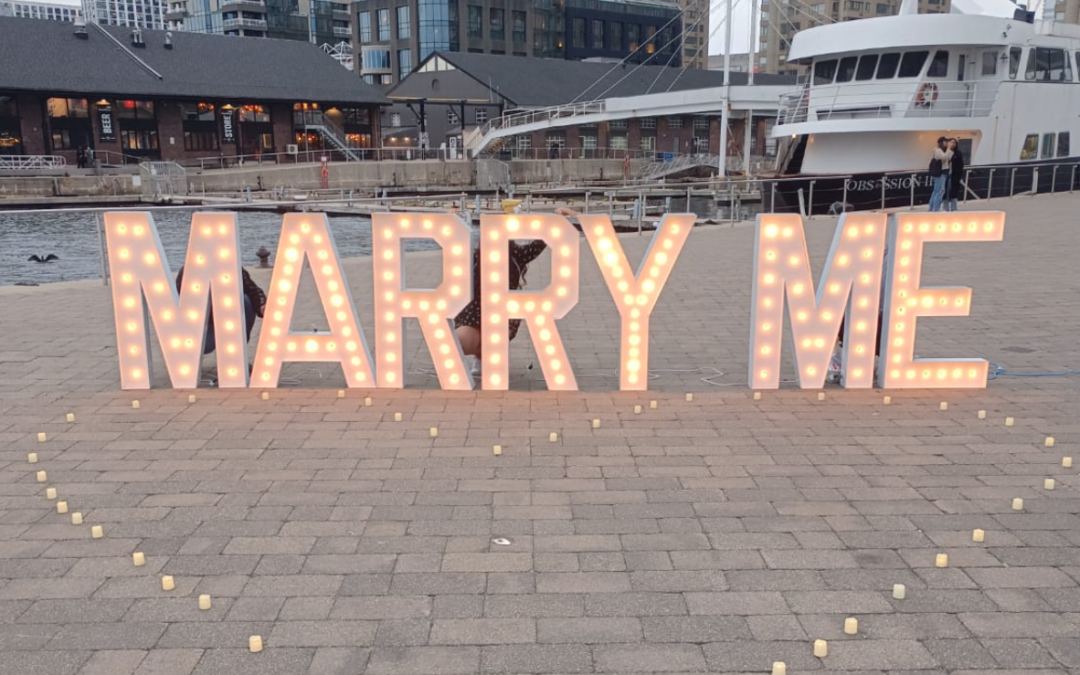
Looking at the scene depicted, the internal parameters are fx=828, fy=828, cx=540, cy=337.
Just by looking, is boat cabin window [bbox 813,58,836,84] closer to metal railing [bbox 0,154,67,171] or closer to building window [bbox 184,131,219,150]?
metal railing [bbox 0,154,67,171]

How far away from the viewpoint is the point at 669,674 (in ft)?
10.6

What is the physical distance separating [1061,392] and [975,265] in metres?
7.36

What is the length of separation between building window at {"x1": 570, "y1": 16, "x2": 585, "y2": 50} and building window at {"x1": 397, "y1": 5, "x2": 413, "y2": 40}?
19.7 m

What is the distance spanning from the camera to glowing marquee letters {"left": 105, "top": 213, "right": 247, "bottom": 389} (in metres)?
6.84

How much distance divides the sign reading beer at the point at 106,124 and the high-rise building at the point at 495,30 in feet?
134

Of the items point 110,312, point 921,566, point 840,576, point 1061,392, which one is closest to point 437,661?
point 840,576

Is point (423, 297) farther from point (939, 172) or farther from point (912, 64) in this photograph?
point (912, 64)

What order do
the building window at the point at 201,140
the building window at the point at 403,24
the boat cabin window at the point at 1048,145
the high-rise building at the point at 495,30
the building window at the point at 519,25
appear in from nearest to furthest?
the boat cabin window at the point at 1048,145
the building window at the point at 201,140
the high-rise building at the point at 495,30
the building window at the point at 403,24
the building window at the point at 519,25

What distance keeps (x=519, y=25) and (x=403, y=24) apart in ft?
40.9

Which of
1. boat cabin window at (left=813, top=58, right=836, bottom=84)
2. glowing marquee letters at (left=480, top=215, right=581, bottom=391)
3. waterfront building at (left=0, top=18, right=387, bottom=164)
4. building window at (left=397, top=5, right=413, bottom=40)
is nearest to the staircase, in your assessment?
waterfront building at (left=0, top=18, right=387, bottom=164)

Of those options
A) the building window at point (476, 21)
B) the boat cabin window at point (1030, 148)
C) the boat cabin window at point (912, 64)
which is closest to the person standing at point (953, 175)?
the boat cabin window at point (912, 64)

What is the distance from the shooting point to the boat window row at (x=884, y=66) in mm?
24250

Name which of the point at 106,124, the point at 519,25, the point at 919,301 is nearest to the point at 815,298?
the point at 919,301

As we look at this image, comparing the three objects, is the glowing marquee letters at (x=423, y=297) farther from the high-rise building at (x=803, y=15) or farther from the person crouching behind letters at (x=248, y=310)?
the high-rise building at (x=803, y=15)
